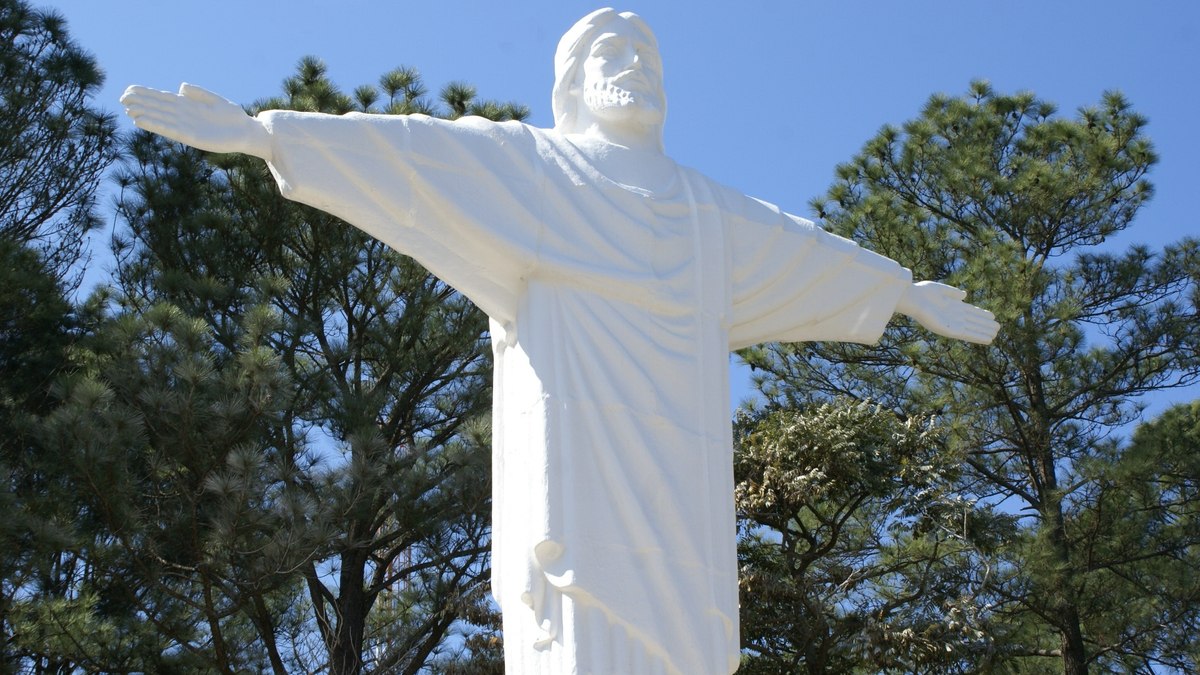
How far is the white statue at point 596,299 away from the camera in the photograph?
5332 millimetres

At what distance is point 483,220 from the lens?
5.70m

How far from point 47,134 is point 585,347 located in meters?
10.9

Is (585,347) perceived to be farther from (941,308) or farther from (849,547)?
(849,547)

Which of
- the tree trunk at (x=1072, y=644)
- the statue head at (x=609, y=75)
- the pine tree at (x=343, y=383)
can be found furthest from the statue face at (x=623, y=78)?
the tree trunk at (x=1072, y=644)

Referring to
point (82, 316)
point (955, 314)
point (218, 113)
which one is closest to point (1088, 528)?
point (955, 314)

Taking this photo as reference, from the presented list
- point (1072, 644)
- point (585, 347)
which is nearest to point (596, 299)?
point (585, 347)

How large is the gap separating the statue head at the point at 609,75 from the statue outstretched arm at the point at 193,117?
1.36 m

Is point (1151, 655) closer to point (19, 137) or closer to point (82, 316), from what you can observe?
point (82, 316)

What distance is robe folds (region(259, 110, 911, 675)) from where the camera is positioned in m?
5.34

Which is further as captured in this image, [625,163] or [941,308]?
[941,308]

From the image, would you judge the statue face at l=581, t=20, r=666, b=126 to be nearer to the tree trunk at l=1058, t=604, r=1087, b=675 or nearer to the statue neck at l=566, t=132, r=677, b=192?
the statue neck at l=566, t=132, r=677, b=192

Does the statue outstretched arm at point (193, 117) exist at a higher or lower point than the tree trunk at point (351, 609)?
lower

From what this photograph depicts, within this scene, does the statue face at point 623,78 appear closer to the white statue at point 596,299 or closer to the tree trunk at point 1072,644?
the white statue at point 596,299

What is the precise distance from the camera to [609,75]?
6199 millimetres
